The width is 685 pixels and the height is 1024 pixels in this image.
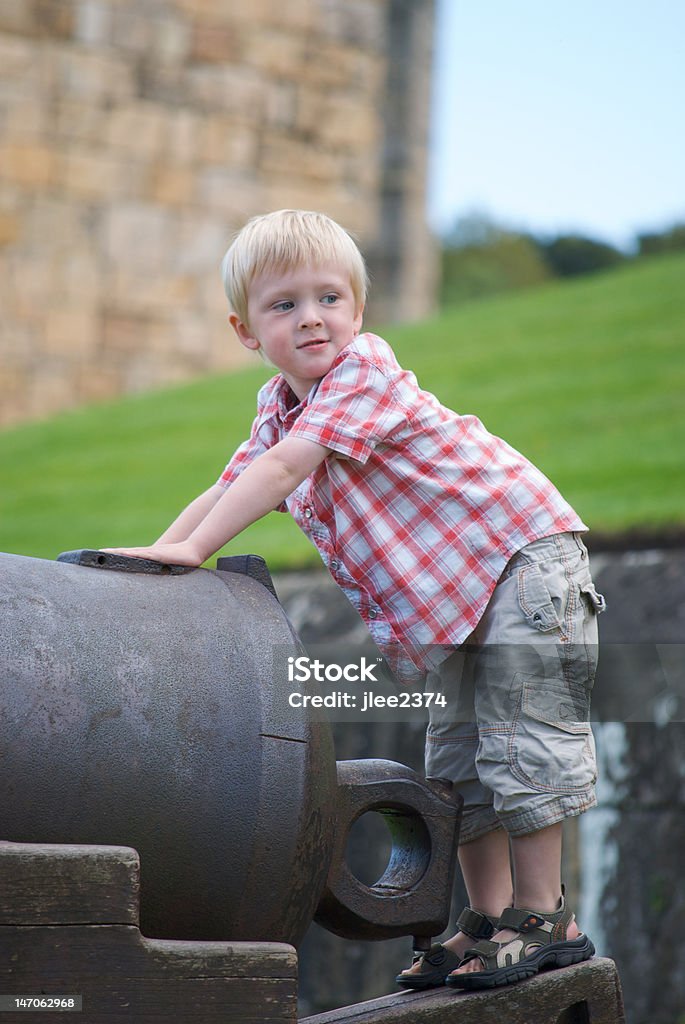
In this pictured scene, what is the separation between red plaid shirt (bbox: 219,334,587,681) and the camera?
2201 mm

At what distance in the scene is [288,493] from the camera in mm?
2174

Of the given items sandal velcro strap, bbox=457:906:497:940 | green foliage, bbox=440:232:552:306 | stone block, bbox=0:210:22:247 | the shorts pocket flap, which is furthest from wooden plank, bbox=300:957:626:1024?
green foliage, bbox=440:232:552:306

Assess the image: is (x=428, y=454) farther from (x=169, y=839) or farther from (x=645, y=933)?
(x=645, y=933)

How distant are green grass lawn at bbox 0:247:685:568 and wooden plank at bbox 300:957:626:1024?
220 centimetres

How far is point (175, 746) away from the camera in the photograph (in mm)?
1858

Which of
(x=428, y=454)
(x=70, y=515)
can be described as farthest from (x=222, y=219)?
(x=428, y=454)

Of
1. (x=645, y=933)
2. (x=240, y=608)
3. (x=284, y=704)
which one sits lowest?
(x=645, y=933)

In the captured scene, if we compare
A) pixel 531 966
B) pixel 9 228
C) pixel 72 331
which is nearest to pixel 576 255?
pixel 72 331

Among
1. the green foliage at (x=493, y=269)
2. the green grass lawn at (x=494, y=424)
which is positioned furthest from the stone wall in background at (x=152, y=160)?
the green foliage at (x=493, y=269)

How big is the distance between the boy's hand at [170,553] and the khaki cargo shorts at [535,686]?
1.58ft

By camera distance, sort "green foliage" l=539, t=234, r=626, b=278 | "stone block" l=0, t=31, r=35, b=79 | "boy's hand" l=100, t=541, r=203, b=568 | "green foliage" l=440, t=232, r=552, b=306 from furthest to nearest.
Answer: "green foliage" l=440, t=232, r=552, b=306
"green foliage" l=539, t=234, r=626, b=278
"stone block" l=0, t=31, r=35, b=79
"boy's hand" l=100, t=541, r=203, b=568

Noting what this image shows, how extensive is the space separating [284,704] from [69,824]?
35 cm

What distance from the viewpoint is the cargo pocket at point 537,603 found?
2.19 meters

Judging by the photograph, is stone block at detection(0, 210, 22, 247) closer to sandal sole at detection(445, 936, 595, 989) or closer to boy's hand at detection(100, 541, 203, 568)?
boy's hand at detection(100, 541, 203, 568)
